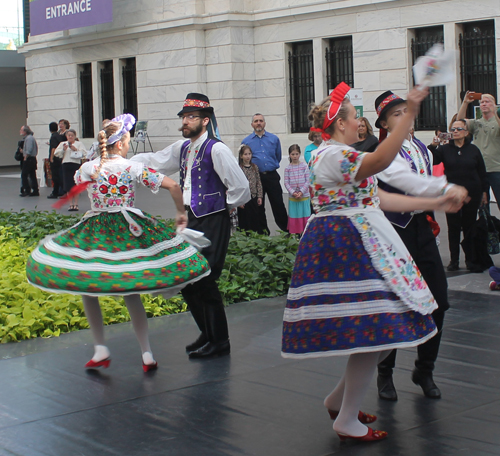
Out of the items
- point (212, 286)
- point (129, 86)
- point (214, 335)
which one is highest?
point (129, 86)

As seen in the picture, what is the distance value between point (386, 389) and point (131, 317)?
6.02 ft

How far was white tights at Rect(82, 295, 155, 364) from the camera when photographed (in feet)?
17.5

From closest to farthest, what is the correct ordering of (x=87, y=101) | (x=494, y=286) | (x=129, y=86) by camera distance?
1. (x=494, y=286)
2. (x=129, y=86)
3. (x=87, y=101)

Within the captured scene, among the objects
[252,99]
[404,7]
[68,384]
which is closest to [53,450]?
[68,384]

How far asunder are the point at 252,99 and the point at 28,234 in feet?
35.4

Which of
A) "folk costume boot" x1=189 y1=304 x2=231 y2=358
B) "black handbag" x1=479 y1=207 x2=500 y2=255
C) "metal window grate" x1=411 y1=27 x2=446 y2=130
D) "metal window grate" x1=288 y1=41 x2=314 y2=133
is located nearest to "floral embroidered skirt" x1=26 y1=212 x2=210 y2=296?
"folk costume boot" x1=189 y1=304 x2=231 y2=358

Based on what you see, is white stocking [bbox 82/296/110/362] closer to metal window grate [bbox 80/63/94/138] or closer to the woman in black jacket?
the woman in black jacket

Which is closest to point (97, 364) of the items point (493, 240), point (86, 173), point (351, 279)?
point (86, 173)

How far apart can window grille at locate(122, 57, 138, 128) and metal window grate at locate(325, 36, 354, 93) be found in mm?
6614

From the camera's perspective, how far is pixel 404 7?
17.2 meters

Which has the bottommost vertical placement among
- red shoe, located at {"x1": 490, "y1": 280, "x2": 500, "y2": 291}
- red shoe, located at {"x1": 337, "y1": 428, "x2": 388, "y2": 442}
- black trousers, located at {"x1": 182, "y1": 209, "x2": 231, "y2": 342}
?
red shoe, located at {"x1": 337, "y1": 428, "x2": 388, "y2": 442}

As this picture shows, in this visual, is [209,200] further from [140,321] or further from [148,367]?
[148,367]

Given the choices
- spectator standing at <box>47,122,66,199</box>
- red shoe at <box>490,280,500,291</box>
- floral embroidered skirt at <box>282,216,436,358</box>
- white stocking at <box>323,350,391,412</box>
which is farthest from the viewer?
spectator standing at <box>47,122,66,199</box>

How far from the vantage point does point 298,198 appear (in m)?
11.2
